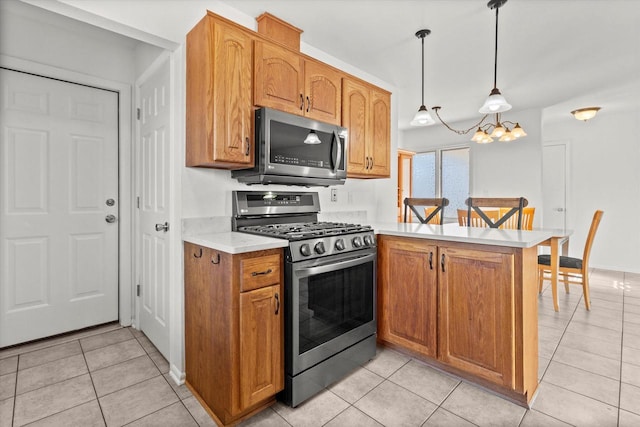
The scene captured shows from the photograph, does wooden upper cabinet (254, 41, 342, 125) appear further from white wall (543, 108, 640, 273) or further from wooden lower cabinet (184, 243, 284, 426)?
white wall (543, 108, 640, 273)

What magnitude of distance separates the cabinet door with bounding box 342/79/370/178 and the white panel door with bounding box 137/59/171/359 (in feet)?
4.28

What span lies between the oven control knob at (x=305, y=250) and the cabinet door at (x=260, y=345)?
8.3 inches

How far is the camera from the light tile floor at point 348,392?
1.65 metres

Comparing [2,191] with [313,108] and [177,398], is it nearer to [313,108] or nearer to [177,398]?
[177,398]

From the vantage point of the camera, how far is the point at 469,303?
1878 millimetres

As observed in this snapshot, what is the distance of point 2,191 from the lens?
2.31 m

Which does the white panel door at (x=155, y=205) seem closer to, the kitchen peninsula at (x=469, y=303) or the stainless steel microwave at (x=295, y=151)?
the stainless steel microwave at (x=295, y=151)

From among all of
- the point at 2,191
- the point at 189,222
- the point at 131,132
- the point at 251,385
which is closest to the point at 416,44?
the point at 189,222

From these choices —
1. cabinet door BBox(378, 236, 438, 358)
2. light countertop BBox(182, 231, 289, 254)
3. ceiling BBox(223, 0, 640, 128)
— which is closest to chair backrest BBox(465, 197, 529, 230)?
cabinet door BBox(378, 236, 438, 358)

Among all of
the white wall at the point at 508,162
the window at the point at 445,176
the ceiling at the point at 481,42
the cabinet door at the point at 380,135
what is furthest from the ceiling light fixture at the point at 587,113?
the cabinet door at the point at 380,135

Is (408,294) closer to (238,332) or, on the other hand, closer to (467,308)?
(467,308)

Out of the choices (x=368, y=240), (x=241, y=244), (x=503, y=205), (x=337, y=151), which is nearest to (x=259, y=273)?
(x=241, y=244)

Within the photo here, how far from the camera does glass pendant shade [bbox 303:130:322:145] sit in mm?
2213

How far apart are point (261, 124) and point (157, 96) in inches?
35.6
